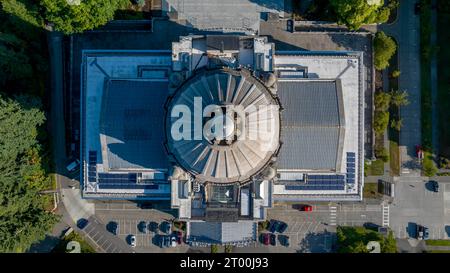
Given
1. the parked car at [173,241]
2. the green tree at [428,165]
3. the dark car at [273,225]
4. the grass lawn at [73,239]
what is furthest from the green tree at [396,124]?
the grass lawn at [73,239]

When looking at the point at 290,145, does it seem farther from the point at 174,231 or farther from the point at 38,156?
the point at 38,156

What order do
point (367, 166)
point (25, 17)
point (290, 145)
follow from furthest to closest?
1. point (367, 166)
2. point (25, 17)
3. point (290, 145)

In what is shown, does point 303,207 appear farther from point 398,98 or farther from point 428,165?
point 398,98

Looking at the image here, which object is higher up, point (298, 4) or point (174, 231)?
point (298, 4)

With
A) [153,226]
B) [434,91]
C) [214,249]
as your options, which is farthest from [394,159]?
[153,226]

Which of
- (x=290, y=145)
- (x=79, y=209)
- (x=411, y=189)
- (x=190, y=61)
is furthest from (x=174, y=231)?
(x=411, y=189)

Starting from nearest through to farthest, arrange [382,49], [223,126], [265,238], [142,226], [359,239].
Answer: [223,126] < [382,49] < [359,239] < [265,238] < [142,226]
